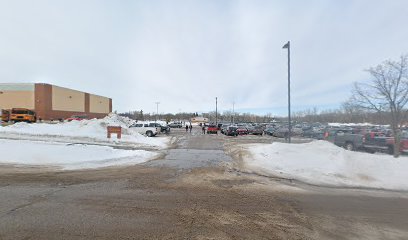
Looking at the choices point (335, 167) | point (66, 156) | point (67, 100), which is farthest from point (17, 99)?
point (335, 167)

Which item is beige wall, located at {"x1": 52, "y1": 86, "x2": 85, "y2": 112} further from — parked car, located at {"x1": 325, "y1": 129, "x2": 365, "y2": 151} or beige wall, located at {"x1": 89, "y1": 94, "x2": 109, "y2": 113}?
parked car, located at {"x1": 325, "y1": 129, "x2": 365, "y2": 151}

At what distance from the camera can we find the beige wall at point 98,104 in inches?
3528

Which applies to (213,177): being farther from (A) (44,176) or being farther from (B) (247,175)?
(A) (44,176)

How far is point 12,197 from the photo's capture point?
6.82 m

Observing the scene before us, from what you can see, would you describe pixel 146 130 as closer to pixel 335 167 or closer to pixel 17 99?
pixel 335 167

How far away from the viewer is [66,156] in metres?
13.6

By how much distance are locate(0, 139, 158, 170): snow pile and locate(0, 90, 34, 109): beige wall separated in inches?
2301

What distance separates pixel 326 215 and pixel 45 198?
6.65 metres

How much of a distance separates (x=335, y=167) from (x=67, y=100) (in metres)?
76.8

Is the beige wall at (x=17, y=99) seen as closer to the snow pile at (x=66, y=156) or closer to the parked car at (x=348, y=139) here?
the snow pile at (x=66, y=156)

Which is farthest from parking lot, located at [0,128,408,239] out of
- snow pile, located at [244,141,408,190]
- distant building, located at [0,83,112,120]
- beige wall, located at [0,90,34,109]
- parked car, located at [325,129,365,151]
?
beige wall, located at [0,90,34,109]

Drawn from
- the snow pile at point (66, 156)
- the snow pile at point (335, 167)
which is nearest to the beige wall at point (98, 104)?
the snow pile at point (66, 156)

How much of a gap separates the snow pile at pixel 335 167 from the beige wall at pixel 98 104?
85681 mm

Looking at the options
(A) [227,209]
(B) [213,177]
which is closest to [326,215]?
(A) [227,209]
